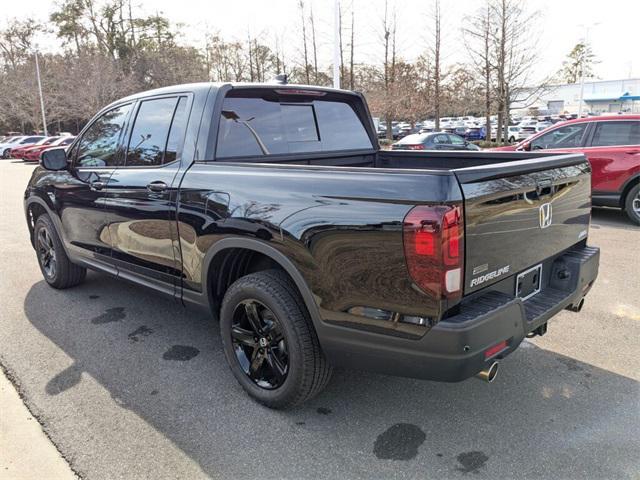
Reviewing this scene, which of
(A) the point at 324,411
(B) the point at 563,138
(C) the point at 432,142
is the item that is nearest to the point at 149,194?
(A) the point at 324,411

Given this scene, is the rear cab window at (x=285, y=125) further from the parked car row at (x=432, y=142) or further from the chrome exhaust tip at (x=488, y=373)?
the parked car row at (x=432, y=142)

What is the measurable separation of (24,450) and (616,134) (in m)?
9.07

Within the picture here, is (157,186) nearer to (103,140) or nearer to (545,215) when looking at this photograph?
(103,140)

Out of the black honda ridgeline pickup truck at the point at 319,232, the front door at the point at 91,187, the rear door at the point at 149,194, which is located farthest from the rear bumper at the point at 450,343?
the front door at the point at 91,187

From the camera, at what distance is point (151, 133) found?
12.3 ft

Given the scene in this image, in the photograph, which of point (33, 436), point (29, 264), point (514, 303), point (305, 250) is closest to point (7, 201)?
point (29, 264)

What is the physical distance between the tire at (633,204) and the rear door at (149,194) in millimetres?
7602

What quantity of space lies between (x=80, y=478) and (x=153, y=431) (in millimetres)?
438

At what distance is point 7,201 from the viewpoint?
12.4 m

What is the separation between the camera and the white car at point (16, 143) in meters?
33.5

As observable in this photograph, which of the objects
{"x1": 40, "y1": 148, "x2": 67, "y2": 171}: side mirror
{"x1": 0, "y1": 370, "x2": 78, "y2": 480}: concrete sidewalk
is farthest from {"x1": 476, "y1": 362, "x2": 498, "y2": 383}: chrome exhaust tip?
{"x1": 40, "y1": 148, "x2": 67, "y2": 171}: side mirror

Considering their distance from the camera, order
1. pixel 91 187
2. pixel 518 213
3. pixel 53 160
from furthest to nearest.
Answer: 1. pixel 53 160
2. pixel 91 187
3. pixel 518 213

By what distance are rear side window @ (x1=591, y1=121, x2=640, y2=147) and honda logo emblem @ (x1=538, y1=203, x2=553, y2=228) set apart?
6.68 metres

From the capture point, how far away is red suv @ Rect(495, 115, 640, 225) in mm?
8133
